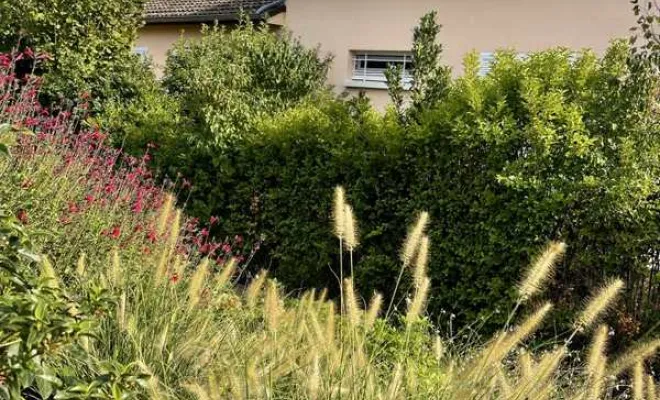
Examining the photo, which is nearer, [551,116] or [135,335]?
[135,335]

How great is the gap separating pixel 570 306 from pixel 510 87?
202cm

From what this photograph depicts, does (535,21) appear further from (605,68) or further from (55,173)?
(55,173)

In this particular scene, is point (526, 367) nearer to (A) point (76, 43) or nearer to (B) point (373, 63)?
(A) point (76, 43)

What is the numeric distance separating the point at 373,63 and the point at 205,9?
5501 mm

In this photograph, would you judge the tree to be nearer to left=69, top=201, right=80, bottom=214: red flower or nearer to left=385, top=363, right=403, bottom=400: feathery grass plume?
left=69, top=201, right=80, bottom=214: red flower

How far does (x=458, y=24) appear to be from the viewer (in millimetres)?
12719

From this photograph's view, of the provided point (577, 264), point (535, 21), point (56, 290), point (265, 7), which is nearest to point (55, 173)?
point (56, 290)

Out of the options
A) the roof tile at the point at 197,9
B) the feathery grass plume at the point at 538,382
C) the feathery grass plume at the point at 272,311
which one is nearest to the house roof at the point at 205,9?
the roof tile at the point at 197,9

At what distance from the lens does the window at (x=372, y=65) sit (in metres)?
14.0

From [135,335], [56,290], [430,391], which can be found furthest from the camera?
[135,335]

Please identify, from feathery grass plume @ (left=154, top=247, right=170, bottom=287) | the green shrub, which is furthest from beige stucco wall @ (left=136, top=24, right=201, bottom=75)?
feathery grass plume @ (left=154, top=247, right=170, bottom=287)

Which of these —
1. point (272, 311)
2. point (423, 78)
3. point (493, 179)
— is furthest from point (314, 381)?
point (423, 78)

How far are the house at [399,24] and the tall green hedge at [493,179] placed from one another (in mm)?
5170

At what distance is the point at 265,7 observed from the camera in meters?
15.2
